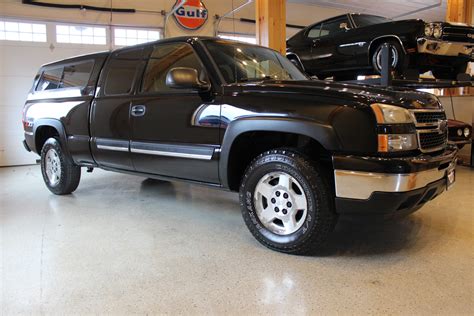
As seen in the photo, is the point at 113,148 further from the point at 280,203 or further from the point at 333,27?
Result: the point at 333,27

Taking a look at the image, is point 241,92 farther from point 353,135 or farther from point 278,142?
point 353,135

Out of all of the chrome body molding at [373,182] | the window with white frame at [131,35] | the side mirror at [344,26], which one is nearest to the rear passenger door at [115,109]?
the chrome body molding at [373,182]

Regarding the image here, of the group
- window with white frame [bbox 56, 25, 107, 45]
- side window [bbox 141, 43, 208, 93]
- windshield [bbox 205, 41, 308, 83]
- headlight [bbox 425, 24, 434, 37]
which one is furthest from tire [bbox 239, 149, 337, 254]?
window with white frame [bbox 56, 25, 107, 45]

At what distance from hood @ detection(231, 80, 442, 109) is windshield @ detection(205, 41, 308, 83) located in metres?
0.29

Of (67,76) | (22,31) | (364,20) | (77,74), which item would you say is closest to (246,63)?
(77,74)

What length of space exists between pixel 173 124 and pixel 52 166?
7.41 feet

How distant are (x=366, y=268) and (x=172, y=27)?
26.4ft

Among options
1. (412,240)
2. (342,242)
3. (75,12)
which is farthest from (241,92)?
(75,12)

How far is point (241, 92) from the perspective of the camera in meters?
2.80

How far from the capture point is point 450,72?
616 cm

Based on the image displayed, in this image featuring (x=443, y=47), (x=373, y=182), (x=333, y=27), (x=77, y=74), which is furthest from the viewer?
(x=333, y=27)

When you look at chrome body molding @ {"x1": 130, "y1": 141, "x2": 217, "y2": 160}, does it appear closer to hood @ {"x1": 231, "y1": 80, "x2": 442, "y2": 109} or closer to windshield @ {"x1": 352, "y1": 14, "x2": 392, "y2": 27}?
hood @ {"x1": 231, "y1": 80, "x2": 442, "y2": 109}

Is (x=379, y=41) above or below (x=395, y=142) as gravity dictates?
above

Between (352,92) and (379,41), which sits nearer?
(352,92)
